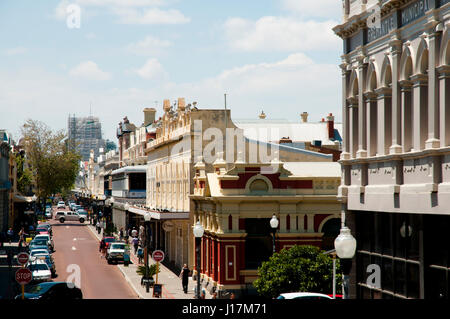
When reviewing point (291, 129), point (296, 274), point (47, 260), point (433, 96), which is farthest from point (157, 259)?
point (291, 129)

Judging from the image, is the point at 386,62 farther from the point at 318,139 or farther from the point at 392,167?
the point at 318,139

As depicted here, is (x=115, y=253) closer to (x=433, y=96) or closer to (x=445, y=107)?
(x=433, y=96)

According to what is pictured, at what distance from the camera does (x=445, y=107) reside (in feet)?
59.0

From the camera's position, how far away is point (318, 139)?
7675cm

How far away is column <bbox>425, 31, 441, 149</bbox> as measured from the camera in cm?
1841

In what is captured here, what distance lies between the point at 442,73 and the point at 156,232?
5590cm

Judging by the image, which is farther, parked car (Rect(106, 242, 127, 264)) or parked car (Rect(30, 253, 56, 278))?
parked car (Rect(106, 242, 127, 264))

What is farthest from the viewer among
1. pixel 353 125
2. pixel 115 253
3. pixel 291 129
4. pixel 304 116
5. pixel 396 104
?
pixel 304 116

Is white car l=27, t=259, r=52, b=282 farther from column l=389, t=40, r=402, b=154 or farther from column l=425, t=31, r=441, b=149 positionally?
column l=425, t=31, r=441, b=149

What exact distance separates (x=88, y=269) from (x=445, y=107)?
40612 millimetres

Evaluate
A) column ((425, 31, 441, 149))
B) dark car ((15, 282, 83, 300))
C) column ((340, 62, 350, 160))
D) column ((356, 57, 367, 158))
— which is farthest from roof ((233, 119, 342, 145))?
column ((425, 31, 441, 149))

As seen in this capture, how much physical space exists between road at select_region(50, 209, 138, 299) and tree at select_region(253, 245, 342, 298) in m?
10.8

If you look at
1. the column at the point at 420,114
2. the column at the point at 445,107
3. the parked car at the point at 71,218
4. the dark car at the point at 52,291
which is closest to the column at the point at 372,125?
the column at the point at 420,114
